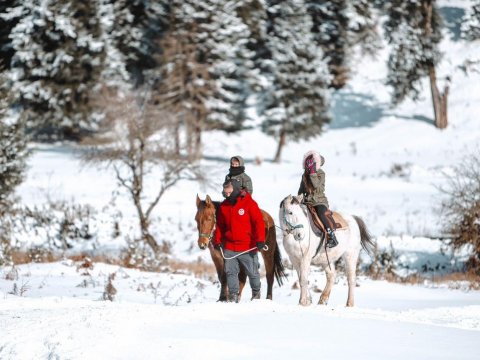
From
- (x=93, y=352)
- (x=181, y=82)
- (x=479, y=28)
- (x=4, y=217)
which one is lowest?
(x=4, y=217)

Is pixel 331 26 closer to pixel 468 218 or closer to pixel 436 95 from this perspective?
pixel 436 95

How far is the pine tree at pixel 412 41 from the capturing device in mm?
44656

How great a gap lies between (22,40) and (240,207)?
116 ft

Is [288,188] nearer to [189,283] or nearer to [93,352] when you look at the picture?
[189,283]

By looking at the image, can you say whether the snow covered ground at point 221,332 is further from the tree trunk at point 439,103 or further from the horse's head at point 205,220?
the tree trunk at point 439,103

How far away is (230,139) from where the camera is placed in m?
51.4

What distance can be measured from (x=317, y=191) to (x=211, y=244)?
1.93 meters

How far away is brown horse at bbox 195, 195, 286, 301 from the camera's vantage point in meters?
10.2

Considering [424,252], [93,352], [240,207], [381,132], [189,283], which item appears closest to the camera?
[93,352]

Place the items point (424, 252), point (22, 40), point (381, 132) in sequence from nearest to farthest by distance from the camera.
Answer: point (424, 252) < point (22, 40) < point (381, 132)

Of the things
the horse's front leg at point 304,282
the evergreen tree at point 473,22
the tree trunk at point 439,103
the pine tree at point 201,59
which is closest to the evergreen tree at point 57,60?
the pine tree at point 201,59

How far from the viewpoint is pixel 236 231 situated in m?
10.6

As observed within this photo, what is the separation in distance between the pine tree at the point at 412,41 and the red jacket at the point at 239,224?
3644 cm

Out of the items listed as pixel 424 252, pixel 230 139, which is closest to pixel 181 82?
pixel 230 139
